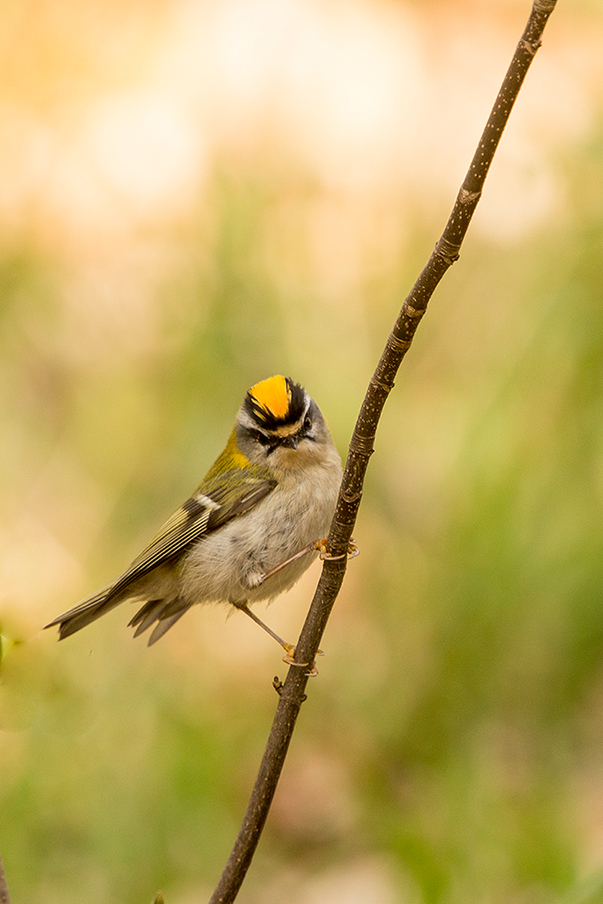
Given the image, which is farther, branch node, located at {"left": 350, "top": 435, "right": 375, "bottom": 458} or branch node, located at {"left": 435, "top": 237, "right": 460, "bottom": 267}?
branch node, located at {"left": 350, "top": 435, "right": 375, "bottom": 458}

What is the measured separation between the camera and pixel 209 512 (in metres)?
2.49

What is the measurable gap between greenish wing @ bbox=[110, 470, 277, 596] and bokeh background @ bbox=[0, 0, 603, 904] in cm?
39

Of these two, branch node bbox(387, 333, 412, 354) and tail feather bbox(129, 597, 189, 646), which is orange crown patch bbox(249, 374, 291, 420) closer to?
tail feather bbox(129, 597, 189, 646)

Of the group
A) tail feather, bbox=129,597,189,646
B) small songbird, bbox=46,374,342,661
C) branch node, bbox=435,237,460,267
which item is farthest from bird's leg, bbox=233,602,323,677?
branch node, bbox=435,237,460,267

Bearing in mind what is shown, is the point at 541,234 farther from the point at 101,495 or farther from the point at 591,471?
the point at 101,495

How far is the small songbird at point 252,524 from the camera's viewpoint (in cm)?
230

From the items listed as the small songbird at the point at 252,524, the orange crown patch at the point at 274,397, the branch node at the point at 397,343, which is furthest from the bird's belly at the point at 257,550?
the branch node at the point at 397,343

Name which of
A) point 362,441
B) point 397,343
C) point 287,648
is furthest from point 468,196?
point 287,648

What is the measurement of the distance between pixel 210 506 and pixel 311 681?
3.26 feet

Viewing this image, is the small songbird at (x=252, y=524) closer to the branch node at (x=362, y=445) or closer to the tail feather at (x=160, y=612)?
the tail feather at (x=160, y=612)

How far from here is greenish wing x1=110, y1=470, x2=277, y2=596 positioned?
240 cm

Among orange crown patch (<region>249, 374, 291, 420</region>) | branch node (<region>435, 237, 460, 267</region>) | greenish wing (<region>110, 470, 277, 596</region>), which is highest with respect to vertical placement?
orange crown patch (<region>249, 374, 291, 420</region>)

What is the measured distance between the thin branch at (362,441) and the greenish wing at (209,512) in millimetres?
1002

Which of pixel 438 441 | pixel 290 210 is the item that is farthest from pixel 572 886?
pixel 290 210
